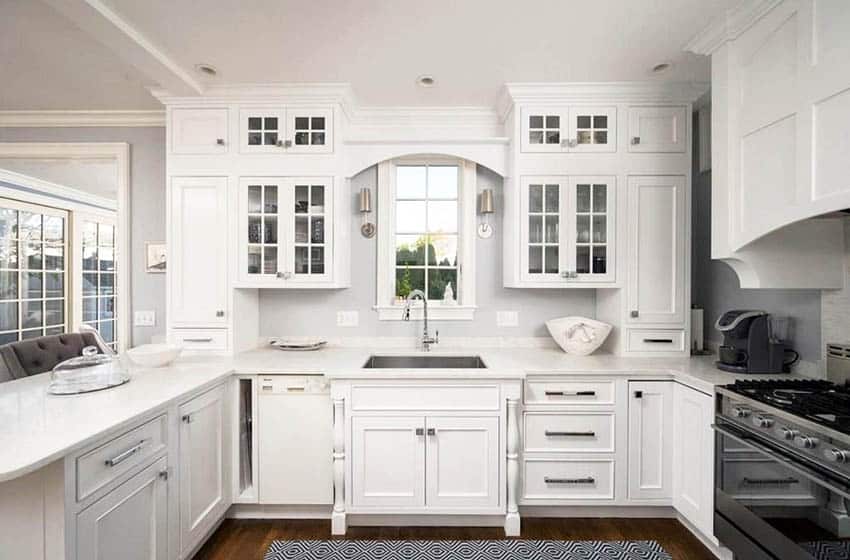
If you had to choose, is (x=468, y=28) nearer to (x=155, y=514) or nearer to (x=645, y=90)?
(x=645, y=90)

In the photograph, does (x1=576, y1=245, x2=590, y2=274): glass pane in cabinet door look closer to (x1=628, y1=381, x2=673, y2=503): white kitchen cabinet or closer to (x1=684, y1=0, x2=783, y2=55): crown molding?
(x1=628, y1=381, x2=673, y2=503): white kitchen cabinet

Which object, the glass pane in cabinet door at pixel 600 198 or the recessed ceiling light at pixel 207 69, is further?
the glass pane in cabinet door at pixel 600 198

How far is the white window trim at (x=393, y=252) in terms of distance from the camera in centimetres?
292

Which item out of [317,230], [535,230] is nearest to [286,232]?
[317,230]

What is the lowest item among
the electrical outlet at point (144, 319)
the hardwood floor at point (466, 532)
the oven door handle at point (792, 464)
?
the hardwood floor at point (466, 532)

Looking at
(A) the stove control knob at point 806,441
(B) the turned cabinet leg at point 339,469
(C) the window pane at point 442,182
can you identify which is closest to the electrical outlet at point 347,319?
(B) the turned cabinet leg at point 339,469

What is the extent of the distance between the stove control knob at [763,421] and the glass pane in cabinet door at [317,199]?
8.18ft

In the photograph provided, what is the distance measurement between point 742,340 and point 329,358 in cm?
236

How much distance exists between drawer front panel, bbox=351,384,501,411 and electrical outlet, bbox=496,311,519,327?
31.9 inches

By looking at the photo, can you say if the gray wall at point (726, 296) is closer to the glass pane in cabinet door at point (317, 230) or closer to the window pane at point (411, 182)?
the window pane at point (411, 182)

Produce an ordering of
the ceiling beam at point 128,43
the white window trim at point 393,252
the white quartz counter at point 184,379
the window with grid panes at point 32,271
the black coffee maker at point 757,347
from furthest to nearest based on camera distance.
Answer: the window with grid panes at point 32,271 → the white window trim at point 393,252 → the black coffee maker at point 757,347 → the ceiling beam at point 128,43 → the white quartz counter at point 184,379

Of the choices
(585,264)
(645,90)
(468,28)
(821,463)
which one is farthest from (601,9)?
(821,463)

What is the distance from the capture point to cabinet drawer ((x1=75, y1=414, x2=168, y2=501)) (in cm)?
130

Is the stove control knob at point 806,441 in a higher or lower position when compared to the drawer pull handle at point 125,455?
higher
